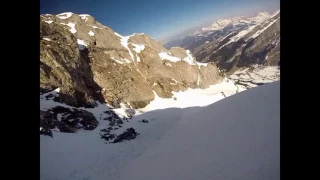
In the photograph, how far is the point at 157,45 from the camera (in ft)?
196

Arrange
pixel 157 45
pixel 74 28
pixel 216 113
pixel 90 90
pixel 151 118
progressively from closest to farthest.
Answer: pixel 216 113, pixel 151 118, pixel 90 90, pixel 74 28, pixel 157 45

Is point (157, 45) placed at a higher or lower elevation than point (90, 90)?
higher

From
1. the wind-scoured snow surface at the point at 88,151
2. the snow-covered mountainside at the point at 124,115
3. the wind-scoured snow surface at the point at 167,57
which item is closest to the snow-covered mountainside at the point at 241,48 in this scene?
the wind-scoured snow surface at the point at 167,57

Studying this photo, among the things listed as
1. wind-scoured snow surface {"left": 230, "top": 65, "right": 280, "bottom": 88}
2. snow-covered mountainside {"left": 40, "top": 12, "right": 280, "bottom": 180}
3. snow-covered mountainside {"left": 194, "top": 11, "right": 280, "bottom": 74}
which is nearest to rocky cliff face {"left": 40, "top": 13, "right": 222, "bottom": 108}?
snow-covered mountainside {"left": 40, "top": 12, "right": 280, "bottom": 180}

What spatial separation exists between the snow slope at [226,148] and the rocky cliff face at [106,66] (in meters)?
13.8

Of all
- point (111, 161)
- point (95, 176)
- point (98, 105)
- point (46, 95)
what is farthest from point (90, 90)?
point (95, 176)

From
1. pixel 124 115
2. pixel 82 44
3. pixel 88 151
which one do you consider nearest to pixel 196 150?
pixel 88 151

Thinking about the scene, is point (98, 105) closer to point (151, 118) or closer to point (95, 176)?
point (151, 118)

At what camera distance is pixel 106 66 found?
40.1 meters

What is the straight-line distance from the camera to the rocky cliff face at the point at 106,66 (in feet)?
89.2

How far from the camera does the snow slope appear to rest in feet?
33.5

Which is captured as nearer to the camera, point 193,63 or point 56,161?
point 56,161
